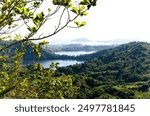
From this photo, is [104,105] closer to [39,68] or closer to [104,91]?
[39,68]

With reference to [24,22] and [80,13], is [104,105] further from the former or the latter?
[24,22]

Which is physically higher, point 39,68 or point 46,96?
point 39,68

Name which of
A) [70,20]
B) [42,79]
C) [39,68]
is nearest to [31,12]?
[70,20]

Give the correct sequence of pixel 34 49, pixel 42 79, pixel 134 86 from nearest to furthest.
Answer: pixel 34 49, pixel 42 79, pixel 134 86

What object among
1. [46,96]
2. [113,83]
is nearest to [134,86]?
[113,83]

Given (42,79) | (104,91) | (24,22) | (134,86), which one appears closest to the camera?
(24,22)

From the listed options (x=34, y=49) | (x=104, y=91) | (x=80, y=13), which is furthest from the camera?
(x=104, y=91)

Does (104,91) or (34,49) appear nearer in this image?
(34,49)

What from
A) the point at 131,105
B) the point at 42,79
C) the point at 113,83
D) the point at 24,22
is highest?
the point at 24,22

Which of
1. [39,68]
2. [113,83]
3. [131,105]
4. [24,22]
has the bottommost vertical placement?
[113,83]
